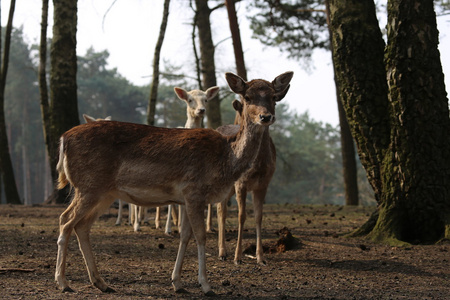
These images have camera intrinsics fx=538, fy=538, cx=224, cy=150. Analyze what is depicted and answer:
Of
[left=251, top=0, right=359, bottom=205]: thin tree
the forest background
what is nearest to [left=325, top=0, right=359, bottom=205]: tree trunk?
[left=251, top=0, right=359, bottom=205]: thin tree

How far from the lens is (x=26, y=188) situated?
176ft

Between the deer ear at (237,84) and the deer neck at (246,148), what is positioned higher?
the deer ear at (237,84)

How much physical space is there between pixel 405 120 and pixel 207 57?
10.7 metres

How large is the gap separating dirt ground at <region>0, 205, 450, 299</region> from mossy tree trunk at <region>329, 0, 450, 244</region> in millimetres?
588

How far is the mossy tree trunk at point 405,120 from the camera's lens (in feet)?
26.8

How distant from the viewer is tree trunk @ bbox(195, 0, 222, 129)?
1725 cm

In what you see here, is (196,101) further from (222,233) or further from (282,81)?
(282,81)

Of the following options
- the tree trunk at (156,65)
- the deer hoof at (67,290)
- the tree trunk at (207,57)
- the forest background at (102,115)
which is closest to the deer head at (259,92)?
the deer hoof at (67,290)

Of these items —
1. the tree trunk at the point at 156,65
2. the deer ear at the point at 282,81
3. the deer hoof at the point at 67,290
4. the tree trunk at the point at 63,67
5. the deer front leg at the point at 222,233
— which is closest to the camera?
the deer hoof at the point at 67,290

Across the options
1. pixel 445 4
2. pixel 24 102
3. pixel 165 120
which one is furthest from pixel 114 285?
pixel 24 102

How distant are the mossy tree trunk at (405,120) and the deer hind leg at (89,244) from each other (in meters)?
4.67

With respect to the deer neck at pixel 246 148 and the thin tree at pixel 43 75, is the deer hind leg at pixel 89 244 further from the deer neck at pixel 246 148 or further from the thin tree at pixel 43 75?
the thin tree at pixel 43 75

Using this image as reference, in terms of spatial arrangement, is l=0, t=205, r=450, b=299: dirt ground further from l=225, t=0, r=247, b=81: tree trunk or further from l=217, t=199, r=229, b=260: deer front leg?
l=225, t=0, r=247, b=81: tree trunk

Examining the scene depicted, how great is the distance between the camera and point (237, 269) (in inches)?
276
